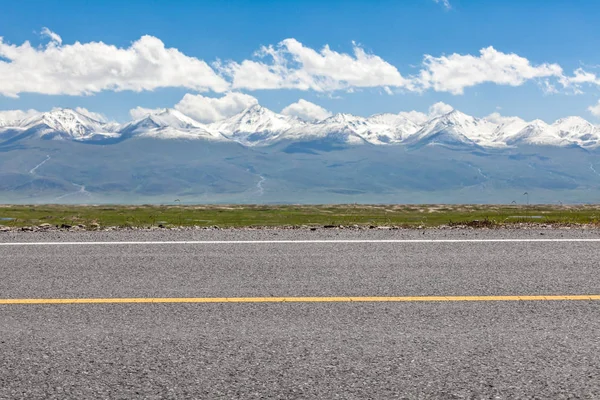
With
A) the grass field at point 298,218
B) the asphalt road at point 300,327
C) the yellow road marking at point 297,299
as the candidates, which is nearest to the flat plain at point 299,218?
the grass field at point 298,218

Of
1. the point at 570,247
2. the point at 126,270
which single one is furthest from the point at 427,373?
the point at 570,247

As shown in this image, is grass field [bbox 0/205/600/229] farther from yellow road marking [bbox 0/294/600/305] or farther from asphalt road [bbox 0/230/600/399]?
yellow road marking [bbox 0/294/600/305]

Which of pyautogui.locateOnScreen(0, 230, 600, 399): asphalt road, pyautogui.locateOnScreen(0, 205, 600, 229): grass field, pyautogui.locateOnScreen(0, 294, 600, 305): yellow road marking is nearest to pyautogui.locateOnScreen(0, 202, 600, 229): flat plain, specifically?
pyautogui.locateOnScreen(0, 205, 600, 229): grass field

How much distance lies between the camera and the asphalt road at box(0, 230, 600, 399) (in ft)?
16.0

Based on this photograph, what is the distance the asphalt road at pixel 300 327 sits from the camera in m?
4.88

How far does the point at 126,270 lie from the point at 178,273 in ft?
2.64

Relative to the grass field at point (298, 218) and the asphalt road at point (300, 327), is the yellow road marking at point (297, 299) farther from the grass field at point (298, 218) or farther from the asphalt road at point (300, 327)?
the grass field at point (298, 218)

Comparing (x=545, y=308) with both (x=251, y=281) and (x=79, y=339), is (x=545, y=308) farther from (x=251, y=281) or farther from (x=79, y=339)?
(x=79, y=339)

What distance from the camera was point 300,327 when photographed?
6168mm

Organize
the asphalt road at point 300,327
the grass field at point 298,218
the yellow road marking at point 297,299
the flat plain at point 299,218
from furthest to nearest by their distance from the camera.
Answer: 1. the grass field at point 298,218
2. the flat plain at point 299,218
3. the yellow road marking at point 297,299
4. the asphalt road at point 300,327

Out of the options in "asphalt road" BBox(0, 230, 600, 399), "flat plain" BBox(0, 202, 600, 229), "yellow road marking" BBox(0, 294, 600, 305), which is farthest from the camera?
"flat plain" BBox(0, 202, 600, 229)

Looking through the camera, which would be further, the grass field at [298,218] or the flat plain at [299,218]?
the grass field at [298,218]

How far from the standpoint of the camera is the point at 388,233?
12.1 meters

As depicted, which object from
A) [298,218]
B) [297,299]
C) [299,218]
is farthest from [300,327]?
[299,218]
